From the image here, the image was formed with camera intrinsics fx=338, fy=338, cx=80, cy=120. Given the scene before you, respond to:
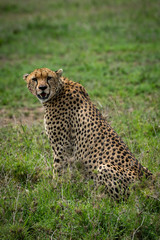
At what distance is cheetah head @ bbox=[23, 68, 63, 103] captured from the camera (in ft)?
11.5

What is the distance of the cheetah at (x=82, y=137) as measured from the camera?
3127 mm

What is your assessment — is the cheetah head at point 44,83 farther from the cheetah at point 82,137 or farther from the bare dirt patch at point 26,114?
the bare dirt patch at point 26,114

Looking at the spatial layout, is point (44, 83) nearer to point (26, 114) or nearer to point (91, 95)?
point (91, 95)

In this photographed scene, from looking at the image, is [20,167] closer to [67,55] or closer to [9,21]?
[67,55]

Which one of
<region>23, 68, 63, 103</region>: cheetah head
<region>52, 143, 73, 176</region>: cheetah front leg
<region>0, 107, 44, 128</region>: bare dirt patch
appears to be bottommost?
<region>52, 143, 73, 176</region>: cheetah front leg

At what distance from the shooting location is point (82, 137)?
3.51 meters

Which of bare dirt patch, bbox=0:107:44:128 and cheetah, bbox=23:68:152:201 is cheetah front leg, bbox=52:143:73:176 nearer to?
cheetah, bbox=23:68:152:201

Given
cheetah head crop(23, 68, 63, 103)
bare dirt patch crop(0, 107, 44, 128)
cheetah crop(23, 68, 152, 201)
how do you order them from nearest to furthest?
cheetah crop(23, 68, 152, 201) < cheetah head crop(23, 68, 63, 103) < bare dirt patch crop(0, 107, 44, 128)

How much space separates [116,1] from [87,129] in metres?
12.9

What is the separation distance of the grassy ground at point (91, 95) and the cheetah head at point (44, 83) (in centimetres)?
73

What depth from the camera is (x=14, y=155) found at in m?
3.86

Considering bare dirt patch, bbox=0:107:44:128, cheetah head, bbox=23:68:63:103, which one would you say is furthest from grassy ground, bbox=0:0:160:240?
cheetah head, bbox=23:68:63:103

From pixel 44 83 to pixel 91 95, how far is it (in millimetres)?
2121

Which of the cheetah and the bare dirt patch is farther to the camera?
the bare dirt patch
